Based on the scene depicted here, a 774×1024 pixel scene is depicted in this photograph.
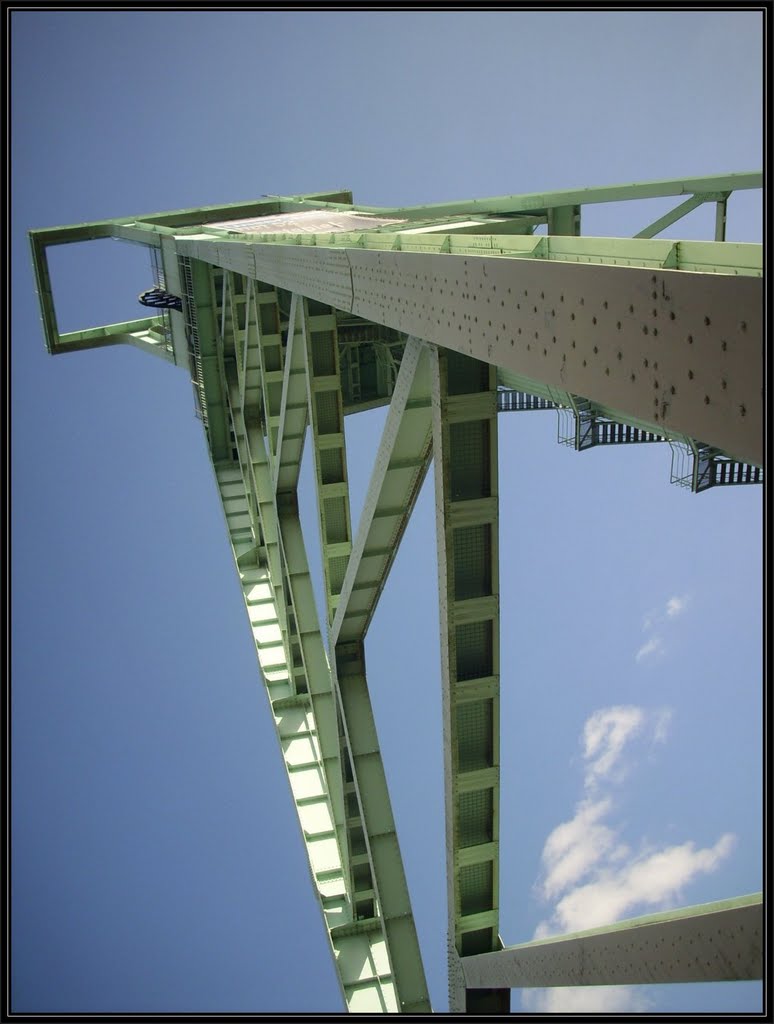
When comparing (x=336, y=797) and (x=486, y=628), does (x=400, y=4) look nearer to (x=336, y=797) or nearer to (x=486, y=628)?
(x=486, y=628)

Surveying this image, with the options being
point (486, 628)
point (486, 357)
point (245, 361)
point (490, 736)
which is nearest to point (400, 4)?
point (486, 357)

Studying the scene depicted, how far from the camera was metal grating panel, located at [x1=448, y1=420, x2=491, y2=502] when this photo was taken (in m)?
8.72

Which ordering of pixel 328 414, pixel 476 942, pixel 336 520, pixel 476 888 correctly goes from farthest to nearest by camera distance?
pixel 336 520 → pixel 328 414 → pixel 476 942 → pixel 476 888

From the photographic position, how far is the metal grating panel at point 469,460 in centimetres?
872

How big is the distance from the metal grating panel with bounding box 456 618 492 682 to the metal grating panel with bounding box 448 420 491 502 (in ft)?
5.16

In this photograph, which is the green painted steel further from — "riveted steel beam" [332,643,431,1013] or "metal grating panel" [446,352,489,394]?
"riveted steel beam" [332,643,431,1013]

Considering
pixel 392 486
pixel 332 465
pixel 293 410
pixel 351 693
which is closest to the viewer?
pixel 392 486

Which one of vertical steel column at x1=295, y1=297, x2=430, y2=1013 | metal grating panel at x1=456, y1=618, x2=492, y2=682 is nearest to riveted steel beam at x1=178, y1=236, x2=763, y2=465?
metal grating panel at x1=456, y1=618, x2=492, y2=682

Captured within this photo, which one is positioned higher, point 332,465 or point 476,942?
point 332,465

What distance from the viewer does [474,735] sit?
33.2 feet

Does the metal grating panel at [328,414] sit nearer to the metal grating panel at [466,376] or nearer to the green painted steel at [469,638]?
the green painted steel at [469,638]

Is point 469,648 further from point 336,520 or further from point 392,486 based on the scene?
point 336,520

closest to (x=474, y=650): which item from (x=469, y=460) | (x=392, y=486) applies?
(x=392, y=486)

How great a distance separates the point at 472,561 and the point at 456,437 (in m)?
1.43
